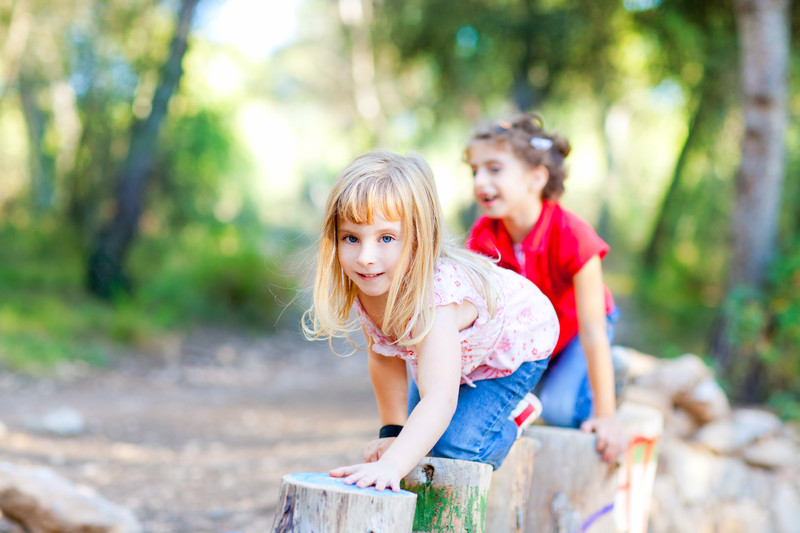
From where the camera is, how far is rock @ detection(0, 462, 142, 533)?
2.72 metres

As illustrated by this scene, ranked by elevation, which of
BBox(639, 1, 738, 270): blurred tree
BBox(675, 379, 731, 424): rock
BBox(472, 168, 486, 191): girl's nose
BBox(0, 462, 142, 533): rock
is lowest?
BBox(0, 462, 142, 533): rock

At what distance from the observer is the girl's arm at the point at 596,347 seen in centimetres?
244

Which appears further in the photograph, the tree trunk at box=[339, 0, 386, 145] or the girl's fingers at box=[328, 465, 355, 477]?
the tree trunk at box=[339, 0, 386, 145]

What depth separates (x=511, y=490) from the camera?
85.5 inches

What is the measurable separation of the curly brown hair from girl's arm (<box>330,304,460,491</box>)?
106cm

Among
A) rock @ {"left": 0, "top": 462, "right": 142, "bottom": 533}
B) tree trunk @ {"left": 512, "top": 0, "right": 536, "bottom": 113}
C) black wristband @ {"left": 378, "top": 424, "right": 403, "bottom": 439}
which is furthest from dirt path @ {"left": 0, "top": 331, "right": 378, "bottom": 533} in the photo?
tree trunk @ {"left": 512, "top": 0, "right": 536, "bottom": 113}

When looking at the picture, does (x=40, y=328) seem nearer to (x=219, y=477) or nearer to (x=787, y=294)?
(x=219, y=477)

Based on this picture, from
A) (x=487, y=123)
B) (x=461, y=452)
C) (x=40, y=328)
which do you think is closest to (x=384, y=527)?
(x=461, y=452)

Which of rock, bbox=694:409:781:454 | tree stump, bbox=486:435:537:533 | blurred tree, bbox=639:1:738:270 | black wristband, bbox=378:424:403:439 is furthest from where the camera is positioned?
blurred tree, bbox=639:1:738:270

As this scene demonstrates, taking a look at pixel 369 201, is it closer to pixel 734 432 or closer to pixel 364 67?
pixel 734 432

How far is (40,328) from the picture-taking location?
24.2 feet

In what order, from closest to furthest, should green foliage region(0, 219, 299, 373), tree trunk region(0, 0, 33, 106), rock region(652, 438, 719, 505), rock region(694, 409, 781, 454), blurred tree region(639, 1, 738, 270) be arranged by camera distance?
rock region(652, 438, 719, 505) → rock region(694, 409, 781, 454) → green foliage region(0, 219, 299, 373) → blurred tree region(639, 1, 738, 270) → tree trunk region(0, 0, 33, 106)

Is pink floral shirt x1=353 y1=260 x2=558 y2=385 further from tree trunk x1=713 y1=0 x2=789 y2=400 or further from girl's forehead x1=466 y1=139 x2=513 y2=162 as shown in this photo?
tree trunk x1=713 y1=0 x2=789 y2=400

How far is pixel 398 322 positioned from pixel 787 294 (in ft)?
14.8
